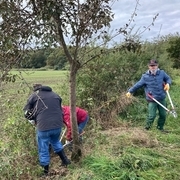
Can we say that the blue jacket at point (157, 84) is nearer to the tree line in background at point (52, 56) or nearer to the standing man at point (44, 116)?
the tree line in background at point (52, 56)

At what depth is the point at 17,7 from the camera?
4711mm

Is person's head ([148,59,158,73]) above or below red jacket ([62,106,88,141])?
→ above

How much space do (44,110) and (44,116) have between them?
101 mm

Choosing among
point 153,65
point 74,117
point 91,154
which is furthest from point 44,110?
point 153,65

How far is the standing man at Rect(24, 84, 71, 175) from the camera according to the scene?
5.62 metres

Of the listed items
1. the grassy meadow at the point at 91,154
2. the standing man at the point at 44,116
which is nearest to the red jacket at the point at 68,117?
the grassy meadow at the point at 91,154

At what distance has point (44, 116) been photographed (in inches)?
222

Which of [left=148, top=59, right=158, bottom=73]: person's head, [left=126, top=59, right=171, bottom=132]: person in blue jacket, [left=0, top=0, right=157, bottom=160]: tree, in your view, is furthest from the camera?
[left=126, top=59, right=171, bottom=132]: person in blue jacket

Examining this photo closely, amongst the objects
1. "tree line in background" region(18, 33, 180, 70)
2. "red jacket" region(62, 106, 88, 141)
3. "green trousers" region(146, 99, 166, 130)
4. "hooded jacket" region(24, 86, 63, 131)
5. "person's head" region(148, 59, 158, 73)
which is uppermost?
"tree line in background" region(18, 33, 180, 70)

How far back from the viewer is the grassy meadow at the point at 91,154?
5.30 m

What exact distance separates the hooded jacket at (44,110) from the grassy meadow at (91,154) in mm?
291

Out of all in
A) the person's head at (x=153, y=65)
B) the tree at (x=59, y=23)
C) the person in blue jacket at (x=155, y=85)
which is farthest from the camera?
the person in blue jacket at (x=155, y=85)

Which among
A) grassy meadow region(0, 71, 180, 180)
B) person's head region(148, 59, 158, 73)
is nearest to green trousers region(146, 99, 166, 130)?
person's head region(148, 59, 158, 73)

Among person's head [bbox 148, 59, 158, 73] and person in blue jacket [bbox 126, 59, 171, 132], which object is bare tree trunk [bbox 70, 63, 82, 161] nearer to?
person in blue jacket [bbox 126, 59, 171, 132]
